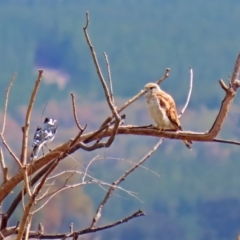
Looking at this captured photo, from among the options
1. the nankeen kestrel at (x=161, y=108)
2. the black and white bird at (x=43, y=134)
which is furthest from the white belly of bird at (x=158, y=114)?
the black and white bird at (x=43, y=134)

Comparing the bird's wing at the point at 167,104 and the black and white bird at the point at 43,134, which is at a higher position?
the bird's wing at the point at 167,104

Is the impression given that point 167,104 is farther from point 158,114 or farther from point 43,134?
point 43,134

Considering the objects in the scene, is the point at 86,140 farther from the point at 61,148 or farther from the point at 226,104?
the point at 226,104

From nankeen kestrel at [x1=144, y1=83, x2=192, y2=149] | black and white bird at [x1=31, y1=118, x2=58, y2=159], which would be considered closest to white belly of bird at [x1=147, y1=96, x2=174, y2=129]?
nankeen kestrel at [x1=144, y1=83, x2=192, y2=149]

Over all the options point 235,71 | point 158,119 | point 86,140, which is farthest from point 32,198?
point 158,119

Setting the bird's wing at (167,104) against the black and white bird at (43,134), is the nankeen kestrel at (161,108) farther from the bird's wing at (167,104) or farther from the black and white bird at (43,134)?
the black and white bird at (43,134)

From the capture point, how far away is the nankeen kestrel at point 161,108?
5.99ft

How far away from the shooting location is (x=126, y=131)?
96 cm

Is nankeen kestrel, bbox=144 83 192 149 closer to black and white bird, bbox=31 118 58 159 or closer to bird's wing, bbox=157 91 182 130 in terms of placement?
bird's wing, bbox=157 91 182 130

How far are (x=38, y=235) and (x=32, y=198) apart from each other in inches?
12.6

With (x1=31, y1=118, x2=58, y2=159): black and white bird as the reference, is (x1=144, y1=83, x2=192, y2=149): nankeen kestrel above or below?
above

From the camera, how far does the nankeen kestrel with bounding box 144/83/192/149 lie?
1.83 meters

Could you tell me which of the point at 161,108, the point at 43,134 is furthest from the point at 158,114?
the point at 43,134

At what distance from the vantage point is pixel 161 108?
1882mm
